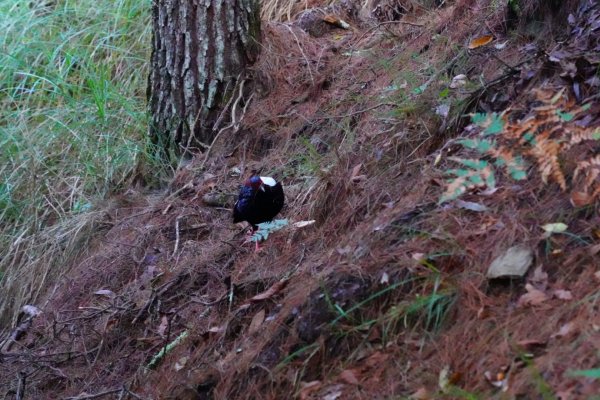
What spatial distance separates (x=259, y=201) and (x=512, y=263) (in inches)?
65.6

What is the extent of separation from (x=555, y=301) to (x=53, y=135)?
14.5ft

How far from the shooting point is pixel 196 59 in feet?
17.0

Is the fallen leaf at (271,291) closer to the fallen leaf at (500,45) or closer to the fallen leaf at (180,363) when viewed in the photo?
the fallen leaf at (180,363)

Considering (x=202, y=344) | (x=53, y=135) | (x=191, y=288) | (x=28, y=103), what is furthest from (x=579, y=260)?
(x=28, y=103)

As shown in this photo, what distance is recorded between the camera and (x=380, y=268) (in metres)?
2.84

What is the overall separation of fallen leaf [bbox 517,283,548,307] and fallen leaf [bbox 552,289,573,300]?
0.03 m

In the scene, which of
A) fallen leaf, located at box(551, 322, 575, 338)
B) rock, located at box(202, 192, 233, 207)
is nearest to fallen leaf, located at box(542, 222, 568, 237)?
fallen leaf, located at box(551, 322, 575, 338)

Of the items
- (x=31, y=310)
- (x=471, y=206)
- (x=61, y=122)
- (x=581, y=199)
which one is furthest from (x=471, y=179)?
(x=61, y=122)

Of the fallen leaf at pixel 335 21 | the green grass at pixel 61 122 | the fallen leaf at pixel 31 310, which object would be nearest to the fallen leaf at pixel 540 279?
the fallen leaf at pixel 31 310

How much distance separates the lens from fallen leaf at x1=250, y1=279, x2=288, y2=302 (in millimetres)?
3232

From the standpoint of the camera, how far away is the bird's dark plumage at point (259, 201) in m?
3.98

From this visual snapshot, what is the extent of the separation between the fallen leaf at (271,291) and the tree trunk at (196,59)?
219 centimetres

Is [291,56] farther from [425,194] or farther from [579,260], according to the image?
[579,260]

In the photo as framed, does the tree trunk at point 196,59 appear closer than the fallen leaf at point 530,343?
No
